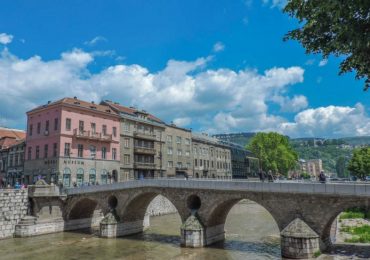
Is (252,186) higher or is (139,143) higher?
(139,143)

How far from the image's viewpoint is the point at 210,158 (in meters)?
76.5

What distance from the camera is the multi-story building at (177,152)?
6131 centimetres

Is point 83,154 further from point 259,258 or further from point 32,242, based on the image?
point 259,258

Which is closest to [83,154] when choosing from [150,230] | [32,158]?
[32,158]

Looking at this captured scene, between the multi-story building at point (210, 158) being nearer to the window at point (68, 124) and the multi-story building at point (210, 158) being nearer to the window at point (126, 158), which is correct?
the window at point (126, 158)

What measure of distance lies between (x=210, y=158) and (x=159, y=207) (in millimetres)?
28134

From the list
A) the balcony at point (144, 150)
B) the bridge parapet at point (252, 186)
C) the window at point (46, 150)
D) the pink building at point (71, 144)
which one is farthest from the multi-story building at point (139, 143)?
the bridge parapet at point (252, 186)

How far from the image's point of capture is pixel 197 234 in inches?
1032

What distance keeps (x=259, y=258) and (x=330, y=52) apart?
50.3ft

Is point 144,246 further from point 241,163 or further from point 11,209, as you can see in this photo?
point 241,163

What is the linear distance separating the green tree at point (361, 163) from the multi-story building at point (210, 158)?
95.6 feet

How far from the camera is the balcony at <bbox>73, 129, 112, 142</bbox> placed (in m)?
44.5

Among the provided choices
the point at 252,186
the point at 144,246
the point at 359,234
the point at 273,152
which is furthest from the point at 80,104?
the point at 273,152

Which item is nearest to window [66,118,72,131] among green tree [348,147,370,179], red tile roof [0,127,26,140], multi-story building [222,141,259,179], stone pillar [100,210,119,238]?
stone pillar [100,210,119,238]
